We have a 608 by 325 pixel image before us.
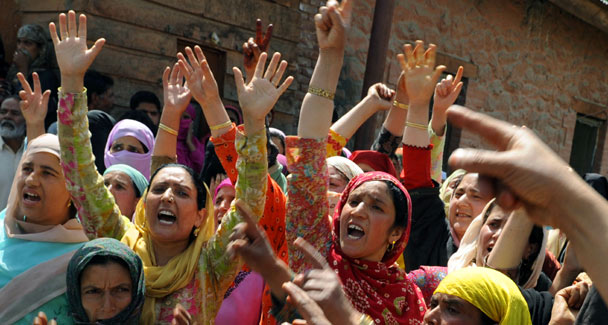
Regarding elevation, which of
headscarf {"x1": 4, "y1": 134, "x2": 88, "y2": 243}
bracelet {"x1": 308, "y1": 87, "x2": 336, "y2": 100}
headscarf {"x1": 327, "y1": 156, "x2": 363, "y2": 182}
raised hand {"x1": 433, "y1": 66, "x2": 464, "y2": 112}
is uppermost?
raised hand {"x1": 433, "y1": 66, "x2": 464, "y2": 112}

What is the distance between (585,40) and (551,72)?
50.2 inches

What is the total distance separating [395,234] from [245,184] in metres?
0.65

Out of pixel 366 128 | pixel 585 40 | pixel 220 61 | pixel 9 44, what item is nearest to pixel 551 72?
pixel 585 40

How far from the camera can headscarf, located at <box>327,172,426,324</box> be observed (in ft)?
7.98

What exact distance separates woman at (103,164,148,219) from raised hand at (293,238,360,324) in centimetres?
181

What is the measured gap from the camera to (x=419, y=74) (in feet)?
10.8

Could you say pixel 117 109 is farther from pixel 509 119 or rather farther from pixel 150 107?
pixel 509 119

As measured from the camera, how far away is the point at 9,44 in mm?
5816

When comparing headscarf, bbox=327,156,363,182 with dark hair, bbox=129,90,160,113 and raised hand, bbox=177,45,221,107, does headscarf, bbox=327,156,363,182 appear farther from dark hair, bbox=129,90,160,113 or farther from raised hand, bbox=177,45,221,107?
dark hair, bbox=129,90,160,113


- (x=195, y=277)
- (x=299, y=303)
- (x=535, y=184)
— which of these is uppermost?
(x=535, y=184)

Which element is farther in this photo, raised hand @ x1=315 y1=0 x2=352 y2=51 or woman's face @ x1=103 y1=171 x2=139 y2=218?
woman's face @ x1=103 y1=171 x2=139 y2=218

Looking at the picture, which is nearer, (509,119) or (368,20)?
(368,20)

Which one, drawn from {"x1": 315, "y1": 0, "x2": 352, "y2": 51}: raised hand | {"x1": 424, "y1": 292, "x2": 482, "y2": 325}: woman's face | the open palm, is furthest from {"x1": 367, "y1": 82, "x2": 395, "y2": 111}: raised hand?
{"x1": 424, "y1": 292, "x2": 482, "y2": 325}: woman's face

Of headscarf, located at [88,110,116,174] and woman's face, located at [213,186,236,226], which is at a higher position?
headscarf, located at [88,110,116,174]
